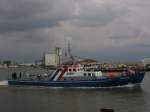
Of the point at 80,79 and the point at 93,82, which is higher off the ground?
the point at 80,79

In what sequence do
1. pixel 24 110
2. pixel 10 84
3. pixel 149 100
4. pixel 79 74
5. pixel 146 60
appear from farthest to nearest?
pixel 146 60, pixel 10 84, pixel 79 74, pixel 149 100, pixel 24 110

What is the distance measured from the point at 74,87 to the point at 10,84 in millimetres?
11975

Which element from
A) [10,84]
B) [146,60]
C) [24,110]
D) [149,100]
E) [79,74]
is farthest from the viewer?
[146,60]

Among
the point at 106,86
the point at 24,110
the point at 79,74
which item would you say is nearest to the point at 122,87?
the point at 106,86

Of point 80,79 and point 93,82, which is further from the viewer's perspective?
point 80,79

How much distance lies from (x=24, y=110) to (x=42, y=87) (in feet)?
82.0

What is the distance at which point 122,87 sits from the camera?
58500mm

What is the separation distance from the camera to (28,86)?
6078 centimetres

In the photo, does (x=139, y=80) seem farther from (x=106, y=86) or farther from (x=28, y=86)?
(x=28, y=86)

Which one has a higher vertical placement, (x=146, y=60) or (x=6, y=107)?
(x=146, y=60)

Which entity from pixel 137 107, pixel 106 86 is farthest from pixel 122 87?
pixel 137 107

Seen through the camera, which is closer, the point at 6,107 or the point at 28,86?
the point at 6,107

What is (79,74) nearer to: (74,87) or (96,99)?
(74,87)

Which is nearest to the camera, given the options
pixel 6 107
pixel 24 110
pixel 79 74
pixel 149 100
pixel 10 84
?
pixel 24 110
